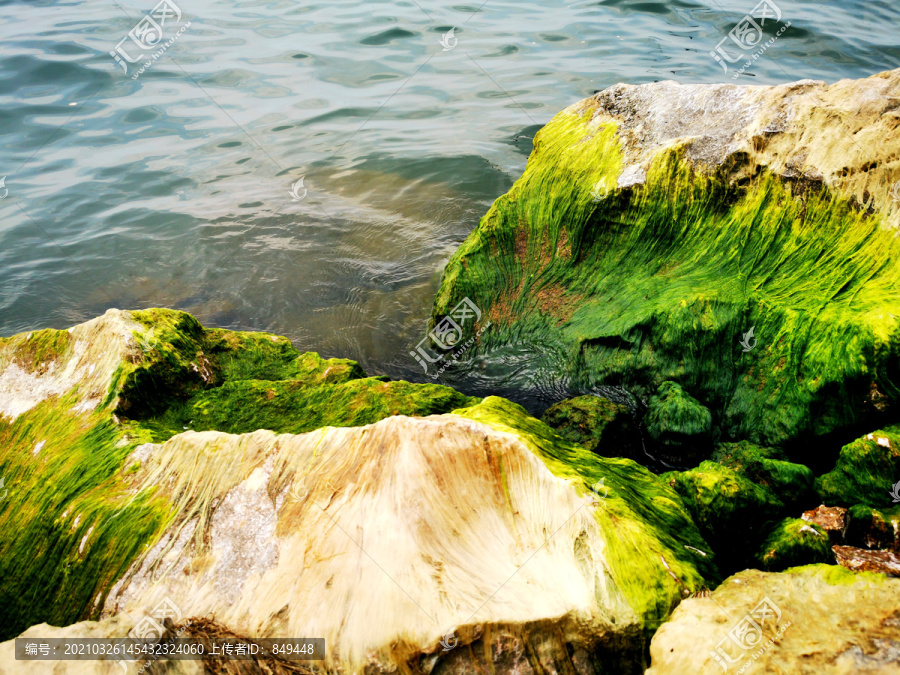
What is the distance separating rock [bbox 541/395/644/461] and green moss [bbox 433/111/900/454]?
1.37 ft

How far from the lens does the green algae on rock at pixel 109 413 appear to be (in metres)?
2.73

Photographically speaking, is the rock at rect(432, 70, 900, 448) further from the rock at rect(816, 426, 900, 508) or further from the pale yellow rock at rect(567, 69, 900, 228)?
the rock at rect(816, 426, 900, 508)

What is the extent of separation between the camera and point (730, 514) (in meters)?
3.14

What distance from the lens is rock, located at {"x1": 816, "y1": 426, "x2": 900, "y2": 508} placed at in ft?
10.4

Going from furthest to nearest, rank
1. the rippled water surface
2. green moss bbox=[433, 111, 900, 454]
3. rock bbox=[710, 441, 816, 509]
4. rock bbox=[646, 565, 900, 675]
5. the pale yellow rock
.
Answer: the rippled water surface
the pale yellow rock
green moss bbox=[433, 111, 900, 454]
rock bbox=[710, 441, 816, 509]
rock bbox=[646, 565, 900, 675]

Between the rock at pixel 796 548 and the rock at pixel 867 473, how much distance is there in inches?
20.4

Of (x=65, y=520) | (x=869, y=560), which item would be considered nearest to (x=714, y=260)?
(x=869, y=560)

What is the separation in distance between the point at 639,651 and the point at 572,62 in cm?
1289

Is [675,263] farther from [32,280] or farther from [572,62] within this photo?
[572,62]

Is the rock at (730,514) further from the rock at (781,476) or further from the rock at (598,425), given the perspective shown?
the rock at (598,425)

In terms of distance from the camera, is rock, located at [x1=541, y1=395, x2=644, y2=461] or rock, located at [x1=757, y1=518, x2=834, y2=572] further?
rock, located at [x1=541, y1=395, x2=644, y2=461]

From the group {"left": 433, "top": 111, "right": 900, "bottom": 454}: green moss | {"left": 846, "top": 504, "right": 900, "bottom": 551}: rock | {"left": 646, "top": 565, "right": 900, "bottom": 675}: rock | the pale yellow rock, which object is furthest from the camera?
the pale yellow rock

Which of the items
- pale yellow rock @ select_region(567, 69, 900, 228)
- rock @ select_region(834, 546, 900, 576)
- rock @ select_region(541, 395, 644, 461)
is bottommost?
rock @ select_region(541, 395, 644, 461)

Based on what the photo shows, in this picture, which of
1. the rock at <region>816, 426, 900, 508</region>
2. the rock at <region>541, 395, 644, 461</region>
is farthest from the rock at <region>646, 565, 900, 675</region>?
the rock at <region>541, 395, 644, 461</region>
